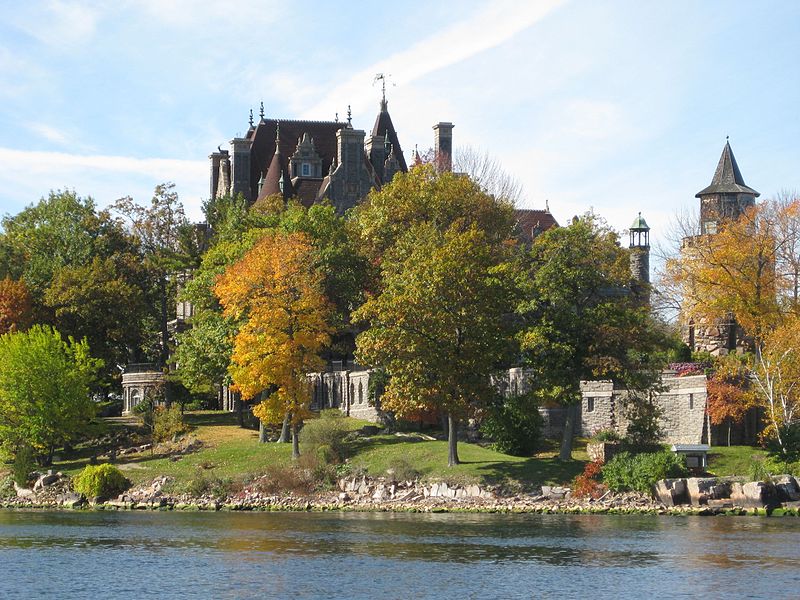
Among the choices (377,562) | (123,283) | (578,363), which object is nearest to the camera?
(377,562)

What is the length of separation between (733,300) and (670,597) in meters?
33.1

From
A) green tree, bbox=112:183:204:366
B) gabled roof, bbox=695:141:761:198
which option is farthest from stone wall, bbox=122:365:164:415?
gabled roof, bbox=695:141:761:198

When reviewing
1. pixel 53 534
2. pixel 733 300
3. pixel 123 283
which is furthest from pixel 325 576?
pixel 123 283

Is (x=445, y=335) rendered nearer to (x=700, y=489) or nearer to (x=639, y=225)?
(x=700, y=489)

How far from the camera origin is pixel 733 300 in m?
65.9

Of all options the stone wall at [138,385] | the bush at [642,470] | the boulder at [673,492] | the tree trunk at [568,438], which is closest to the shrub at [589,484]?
the bush at [642,470]

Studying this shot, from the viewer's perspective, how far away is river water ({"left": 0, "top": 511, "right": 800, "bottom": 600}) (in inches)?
1442

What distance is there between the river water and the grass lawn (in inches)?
209

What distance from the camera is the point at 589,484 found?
190 feet

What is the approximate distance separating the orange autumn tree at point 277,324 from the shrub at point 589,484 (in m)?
15.2

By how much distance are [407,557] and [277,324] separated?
2748 cm

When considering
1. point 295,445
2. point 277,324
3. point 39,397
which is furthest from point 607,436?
point 39,397

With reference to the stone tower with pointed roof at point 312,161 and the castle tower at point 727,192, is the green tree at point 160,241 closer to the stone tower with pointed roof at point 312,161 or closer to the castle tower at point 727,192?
the stone tower with pointed roof at point 312,161

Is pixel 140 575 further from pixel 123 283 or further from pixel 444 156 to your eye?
pixel 444 156
